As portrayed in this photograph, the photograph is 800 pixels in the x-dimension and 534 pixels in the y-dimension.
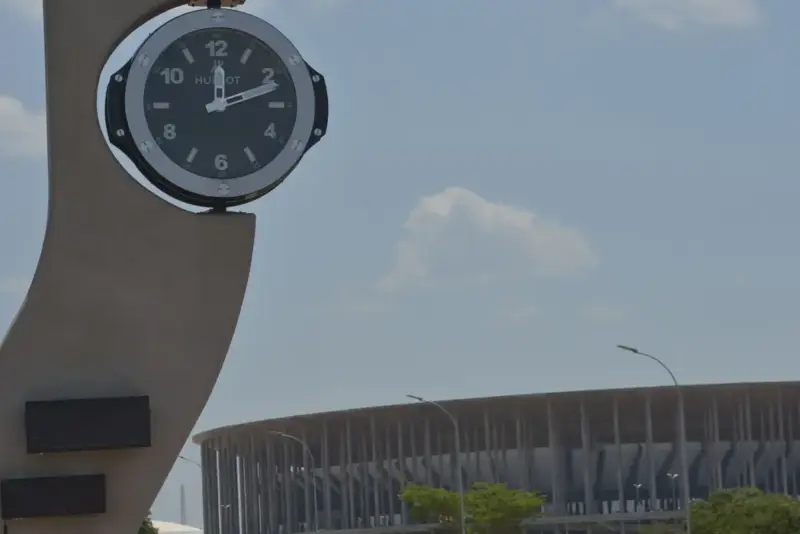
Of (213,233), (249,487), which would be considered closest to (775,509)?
(213,233)

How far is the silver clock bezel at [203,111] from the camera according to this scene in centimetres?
2130

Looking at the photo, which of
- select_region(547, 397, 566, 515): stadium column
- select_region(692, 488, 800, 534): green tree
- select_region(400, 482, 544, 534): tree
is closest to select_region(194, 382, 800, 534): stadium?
select_region(547, 397, 566, 515): stadium column

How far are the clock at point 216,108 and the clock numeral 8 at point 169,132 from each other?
0.01 metres

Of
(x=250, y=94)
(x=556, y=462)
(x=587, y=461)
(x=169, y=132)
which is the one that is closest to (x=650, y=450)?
(x=587, y=461)

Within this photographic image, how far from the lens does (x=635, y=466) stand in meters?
102

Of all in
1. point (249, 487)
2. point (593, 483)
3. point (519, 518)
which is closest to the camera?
point (519, 518)

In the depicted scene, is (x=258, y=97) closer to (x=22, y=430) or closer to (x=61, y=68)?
(x=61, y=68)

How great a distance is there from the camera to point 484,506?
269ft

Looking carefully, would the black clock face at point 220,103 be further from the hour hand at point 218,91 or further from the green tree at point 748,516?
the green tree at point 748,516

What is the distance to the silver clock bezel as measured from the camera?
21295 mm

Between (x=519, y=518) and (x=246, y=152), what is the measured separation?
63.5 meters

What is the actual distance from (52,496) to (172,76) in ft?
17.6

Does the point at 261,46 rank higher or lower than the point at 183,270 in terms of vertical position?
higher

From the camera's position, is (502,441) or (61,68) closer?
(61,68)
